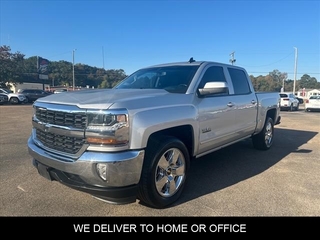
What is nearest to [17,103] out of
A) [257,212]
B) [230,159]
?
[230,159]

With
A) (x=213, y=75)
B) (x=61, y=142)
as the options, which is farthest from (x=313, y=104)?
(x=61, y=142)

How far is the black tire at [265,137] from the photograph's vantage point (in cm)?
626

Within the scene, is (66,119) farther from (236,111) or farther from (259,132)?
(259,132)

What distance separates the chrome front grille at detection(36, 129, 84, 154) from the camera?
111 inches

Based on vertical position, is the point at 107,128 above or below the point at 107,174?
above

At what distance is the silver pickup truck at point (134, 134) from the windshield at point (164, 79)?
18mm

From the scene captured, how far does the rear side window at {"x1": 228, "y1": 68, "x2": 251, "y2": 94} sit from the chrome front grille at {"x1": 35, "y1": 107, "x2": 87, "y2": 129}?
3176 mm

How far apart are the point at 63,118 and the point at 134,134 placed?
85 cm

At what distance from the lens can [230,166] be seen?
201 inches

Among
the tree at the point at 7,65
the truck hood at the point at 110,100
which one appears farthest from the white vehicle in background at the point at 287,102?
the tree at the point at 7,65

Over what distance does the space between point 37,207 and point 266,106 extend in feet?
17.1

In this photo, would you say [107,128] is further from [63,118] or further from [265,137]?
[265,137]

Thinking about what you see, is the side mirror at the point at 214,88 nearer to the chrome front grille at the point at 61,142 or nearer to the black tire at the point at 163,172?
the black tire at the point at 163,172

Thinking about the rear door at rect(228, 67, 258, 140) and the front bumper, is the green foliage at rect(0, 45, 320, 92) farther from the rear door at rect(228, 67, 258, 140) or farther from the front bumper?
the front bumper
